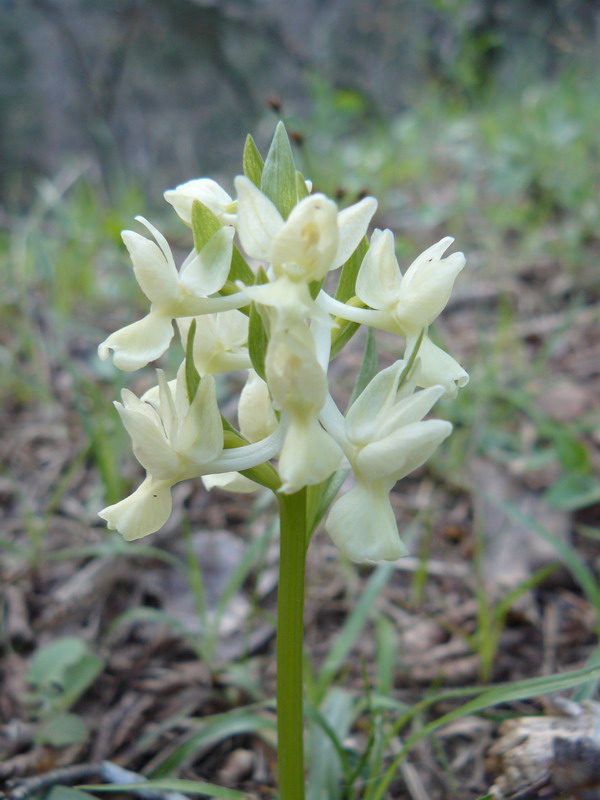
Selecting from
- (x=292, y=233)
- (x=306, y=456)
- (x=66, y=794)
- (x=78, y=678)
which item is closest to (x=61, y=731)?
(x=78, y=678)

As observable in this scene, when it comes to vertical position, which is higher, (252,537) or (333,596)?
(252,537)

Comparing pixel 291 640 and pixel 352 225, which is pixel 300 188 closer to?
pixel 352 225

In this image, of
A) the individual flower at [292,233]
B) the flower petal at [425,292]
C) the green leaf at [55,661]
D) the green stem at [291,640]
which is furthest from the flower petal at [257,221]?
the green leaf at [55,661]

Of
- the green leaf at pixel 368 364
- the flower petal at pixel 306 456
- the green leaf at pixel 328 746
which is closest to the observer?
the flower petal at pixel 306 456

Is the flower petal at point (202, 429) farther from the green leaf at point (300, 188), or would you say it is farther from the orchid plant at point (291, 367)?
the green leaf at point (300, 188)

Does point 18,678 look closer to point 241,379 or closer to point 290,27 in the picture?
point 241,379

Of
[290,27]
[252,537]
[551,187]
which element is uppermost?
[290,27]

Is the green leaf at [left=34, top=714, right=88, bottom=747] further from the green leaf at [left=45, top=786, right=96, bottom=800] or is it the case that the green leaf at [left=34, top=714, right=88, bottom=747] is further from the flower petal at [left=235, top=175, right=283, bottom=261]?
the flower petal at [left=235, top=175, right=283, bottom=261]

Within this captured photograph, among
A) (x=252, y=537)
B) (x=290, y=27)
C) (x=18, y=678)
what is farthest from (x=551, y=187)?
(x=290, y=27)
